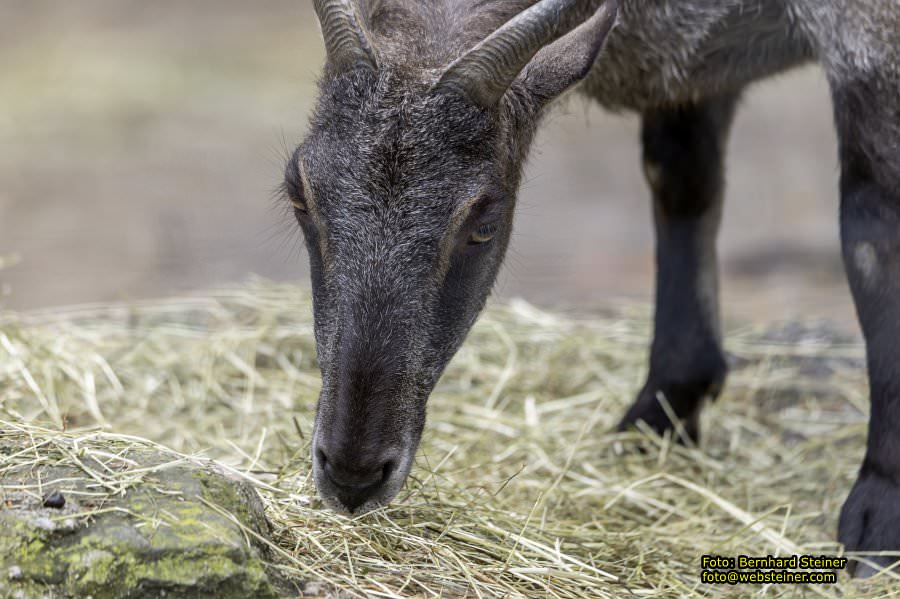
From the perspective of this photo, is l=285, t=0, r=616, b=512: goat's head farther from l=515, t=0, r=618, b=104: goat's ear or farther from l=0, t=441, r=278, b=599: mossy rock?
l=0, t=441, r=278, b=599: mossy rock

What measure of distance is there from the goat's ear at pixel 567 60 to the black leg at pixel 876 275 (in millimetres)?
992

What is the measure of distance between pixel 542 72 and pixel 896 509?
2.17m

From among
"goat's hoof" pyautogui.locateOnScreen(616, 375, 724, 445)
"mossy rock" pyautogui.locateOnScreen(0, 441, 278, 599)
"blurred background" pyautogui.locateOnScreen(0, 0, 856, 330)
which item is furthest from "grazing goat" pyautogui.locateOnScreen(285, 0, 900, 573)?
"blurred background" pyautogui.locateOnScreen(0, 0, 856, 330)

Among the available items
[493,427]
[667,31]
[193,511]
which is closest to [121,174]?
[493,427]

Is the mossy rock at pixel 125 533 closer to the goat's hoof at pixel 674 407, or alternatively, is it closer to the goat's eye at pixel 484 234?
the goat's eye at pixel 484 234

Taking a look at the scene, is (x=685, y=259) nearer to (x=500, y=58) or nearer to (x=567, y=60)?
(x=567, y=60)

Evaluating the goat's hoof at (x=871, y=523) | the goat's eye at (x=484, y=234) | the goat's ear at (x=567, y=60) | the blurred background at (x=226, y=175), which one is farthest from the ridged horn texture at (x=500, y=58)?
the blurred background at (x=226, y=175)

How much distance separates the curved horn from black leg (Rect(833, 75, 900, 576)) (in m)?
1.90

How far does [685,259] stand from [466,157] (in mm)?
2381

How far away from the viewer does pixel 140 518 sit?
3283 millimetres

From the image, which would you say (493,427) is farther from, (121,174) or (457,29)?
(121,174)

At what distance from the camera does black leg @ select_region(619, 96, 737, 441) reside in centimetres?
604

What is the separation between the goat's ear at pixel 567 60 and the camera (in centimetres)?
436

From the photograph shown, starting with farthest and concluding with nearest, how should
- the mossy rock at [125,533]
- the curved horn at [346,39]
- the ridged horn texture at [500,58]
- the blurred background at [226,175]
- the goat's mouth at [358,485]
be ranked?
the blurred background at [226,175] → the curved horn at [346,39] → the ridged horn texture at [500,58] → the goat's mouth at [358,485] → the mossy rock at [125,533]
